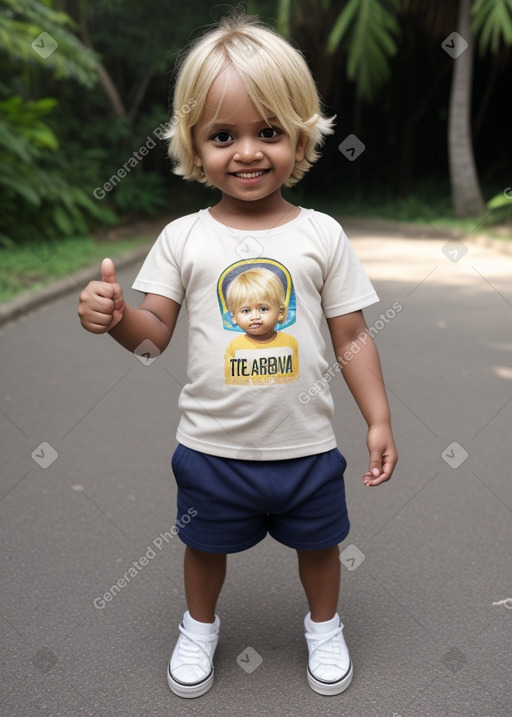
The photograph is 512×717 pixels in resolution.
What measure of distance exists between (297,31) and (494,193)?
5.01m

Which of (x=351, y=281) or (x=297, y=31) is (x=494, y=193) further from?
(x=351, y=281)

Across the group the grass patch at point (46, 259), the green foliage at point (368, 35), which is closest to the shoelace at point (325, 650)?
the grass patch at point (46, 259)

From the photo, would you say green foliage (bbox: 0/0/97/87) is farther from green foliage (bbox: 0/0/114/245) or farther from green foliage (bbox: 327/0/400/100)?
green foliage (bbox: 327/0/400/100)

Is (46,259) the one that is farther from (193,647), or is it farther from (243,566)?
(193,647)

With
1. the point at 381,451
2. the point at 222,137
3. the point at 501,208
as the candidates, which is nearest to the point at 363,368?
the point at 381,451

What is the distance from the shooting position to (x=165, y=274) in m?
2.23

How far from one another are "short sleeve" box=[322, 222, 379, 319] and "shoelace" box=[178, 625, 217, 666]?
0.92 metres

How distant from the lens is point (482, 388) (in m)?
5.24

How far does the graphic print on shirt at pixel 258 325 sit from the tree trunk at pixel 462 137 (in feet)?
46.5

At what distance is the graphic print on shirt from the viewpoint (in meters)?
2.13

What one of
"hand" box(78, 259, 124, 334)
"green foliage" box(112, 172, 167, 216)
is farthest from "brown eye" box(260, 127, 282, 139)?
"green foliage" box(112, 172, 167, 216)

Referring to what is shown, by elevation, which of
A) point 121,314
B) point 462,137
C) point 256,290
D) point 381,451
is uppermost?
point 121,314

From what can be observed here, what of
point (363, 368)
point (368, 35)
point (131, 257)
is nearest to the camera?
point (363, 368)

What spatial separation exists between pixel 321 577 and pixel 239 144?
3.65 ft
